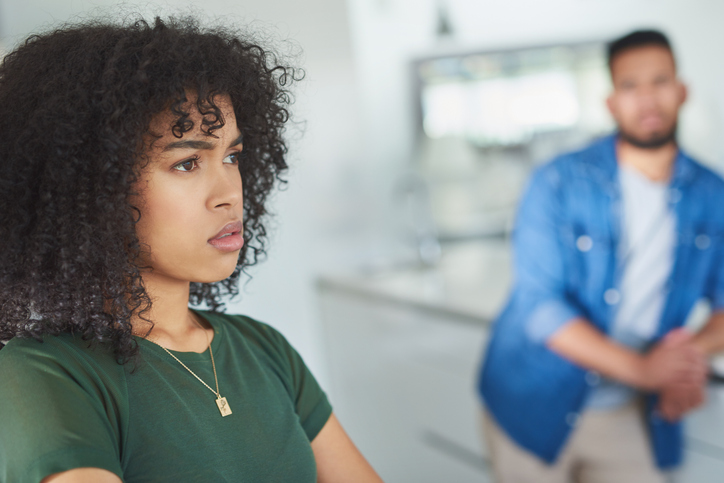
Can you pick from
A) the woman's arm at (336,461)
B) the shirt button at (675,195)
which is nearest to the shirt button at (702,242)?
the shirt button at (675,195)

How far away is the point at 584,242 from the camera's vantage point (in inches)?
A: 63.9

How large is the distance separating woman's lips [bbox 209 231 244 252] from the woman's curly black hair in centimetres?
8

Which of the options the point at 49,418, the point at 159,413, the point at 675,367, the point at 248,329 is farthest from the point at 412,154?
the point at 49,418

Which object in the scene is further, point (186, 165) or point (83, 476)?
point (186, 165)

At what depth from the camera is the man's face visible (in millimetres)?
1604

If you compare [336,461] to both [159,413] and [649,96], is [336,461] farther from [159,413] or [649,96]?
[649,96]

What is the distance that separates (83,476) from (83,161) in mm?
306

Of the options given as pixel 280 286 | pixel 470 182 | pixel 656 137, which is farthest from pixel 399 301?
pixel 656 137

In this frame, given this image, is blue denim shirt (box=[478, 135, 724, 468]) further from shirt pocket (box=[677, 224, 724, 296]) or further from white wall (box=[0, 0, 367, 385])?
white wall (box=[0, 0, 367, 385])

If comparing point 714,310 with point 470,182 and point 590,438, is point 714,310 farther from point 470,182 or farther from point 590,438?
point 470,182

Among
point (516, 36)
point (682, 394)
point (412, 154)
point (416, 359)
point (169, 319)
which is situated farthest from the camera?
point (412, 154)

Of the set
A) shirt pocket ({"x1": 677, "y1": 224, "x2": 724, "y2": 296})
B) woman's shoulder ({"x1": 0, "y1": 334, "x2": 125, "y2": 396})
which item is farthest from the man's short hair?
woman's shoulder ({"x1": 0, "y1": 334, "x2": 125, "y2": 396})

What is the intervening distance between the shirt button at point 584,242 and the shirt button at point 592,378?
30 cm

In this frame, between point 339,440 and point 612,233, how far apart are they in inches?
39.5
